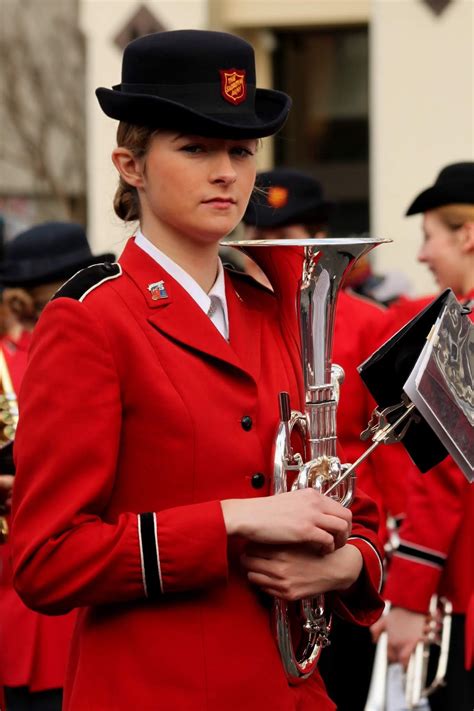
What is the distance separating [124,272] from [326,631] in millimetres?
821

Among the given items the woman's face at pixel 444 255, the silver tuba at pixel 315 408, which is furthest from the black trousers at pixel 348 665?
the silver tuba at pixel 315 408

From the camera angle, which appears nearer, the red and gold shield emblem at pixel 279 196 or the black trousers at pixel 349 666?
the black trousers at pixel 349 666

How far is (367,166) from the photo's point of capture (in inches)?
714

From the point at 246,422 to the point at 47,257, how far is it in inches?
103

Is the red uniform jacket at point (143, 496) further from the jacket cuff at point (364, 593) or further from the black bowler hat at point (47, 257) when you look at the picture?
the black bowler hat at point (47, 257)

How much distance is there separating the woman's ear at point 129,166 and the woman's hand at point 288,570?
2.51 feet

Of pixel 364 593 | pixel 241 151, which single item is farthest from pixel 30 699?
pixel 241 151

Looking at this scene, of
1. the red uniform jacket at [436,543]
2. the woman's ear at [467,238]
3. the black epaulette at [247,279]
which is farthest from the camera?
the woman's ear at [467,238]

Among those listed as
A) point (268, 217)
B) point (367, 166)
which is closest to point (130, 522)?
point (268, 217)

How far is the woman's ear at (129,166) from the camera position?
297 cm

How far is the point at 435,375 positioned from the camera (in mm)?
2756

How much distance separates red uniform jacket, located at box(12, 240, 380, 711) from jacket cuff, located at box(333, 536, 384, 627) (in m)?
0.20

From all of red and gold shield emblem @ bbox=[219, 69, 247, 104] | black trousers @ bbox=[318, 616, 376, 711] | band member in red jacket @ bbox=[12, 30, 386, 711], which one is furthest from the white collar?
black trousers @ bbox=[318, 616, 376, 711]

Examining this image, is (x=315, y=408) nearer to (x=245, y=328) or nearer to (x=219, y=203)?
(x=245, y=328)
